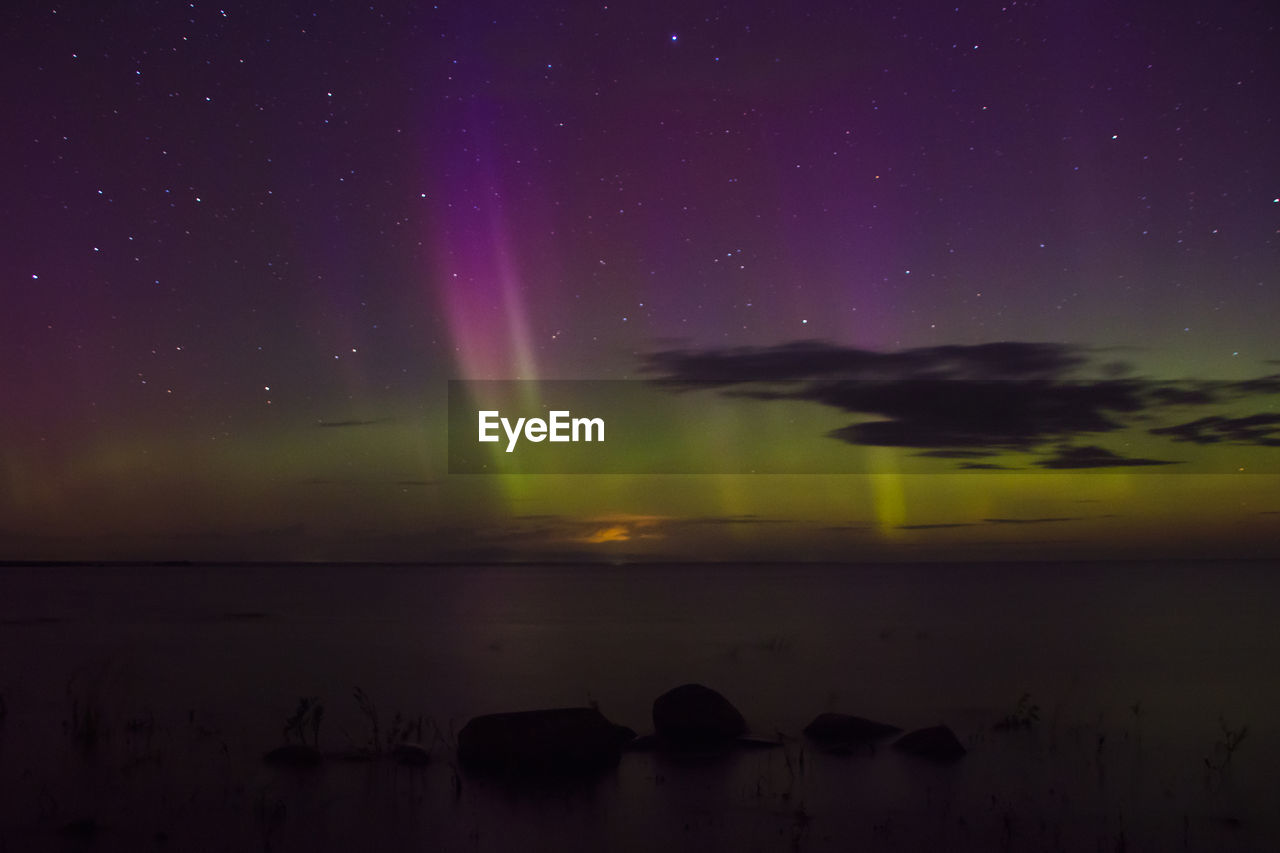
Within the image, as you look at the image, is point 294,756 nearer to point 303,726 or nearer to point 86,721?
point 303,726

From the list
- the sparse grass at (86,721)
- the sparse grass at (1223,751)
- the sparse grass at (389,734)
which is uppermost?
the sparse grass at (86,721)

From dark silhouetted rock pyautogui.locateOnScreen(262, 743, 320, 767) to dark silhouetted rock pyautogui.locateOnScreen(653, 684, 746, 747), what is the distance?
16.3 feet

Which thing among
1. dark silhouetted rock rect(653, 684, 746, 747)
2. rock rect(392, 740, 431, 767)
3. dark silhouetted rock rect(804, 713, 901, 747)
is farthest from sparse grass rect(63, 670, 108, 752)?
dark silhouetted rock rect(804, 713, 901, 747)

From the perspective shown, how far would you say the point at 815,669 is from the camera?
1115 inches

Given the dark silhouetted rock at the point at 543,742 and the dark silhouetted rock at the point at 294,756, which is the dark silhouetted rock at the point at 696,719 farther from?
the dark silhouetted rock at the point at 294,756

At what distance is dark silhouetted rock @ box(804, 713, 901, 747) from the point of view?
15516mm

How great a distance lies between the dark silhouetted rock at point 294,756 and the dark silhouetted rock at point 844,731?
7433mm

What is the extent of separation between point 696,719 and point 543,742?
9.02 ft

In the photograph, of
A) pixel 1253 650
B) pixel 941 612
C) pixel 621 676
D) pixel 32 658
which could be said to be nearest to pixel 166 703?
pixel 621 676

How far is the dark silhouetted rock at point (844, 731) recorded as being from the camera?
1552 centimetres

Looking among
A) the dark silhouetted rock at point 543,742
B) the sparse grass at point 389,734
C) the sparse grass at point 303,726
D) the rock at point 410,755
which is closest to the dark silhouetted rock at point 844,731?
the dark silhouetted rock at point 543,742

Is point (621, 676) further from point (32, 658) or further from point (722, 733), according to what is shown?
point (32, 658)

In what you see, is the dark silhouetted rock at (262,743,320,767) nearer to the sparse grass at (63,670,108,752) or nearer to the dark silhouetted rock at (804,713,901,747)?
the sparse grass at (63,670,108,752)

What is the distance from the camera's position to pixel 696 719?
15.2 metres
